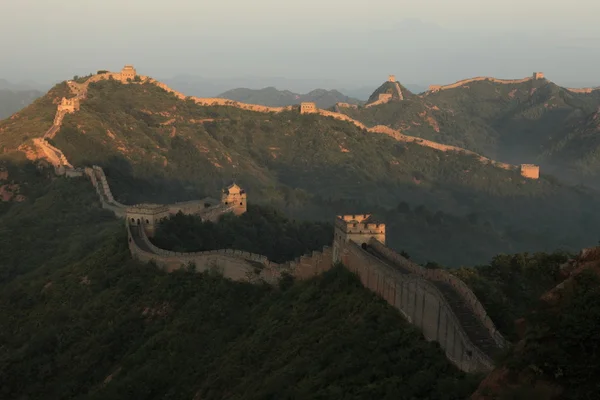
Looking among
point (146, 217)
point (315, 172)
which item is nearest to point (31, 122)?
point (315, 172)

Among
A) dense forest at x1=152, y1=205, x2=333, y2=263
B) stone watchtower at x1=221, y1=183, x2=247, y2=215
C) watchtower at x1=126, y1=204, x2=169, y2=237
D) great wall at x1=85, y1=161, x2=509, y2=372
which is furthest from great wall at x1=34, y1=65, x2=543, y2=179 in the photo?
great wall at x1=85, y1=161, x2=509, y2=372

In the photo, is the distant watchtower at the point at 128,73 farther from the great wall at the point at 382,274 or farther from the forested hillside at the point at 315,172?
the great wall at the point at 382,274

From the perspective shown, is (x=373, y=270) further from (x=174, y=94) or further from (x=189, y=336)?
(x=174, y=94)

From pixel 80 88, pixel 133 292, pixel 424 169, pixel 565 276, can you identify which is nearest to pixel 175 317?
pixel 133 292

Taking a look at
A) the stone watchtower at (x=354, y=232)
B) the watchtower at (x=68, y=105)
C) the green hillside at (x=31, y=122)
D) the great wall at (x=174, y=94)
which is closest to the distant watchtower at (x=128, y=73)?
the great wall at (x=174, y=94)

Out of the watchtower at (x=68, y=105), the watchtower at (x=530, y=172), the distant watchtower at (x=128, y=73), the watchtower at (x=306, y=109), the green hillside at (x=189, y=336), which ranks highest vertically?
the distant watchtower at (x=128, y=73)

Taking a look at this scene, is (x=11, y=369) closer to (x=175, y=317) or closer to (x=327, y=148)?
(x=175, y=317)

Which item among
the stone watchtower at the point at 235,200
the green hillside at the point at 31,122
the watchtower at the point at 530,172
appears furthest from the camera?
the watchtower at the point at 530,172

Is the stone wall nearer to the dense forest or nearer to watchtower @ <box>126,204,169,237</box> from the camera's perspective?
the dense forest

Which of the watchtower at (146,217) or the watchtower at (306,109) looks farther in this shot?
the watchtower at (306,109)
